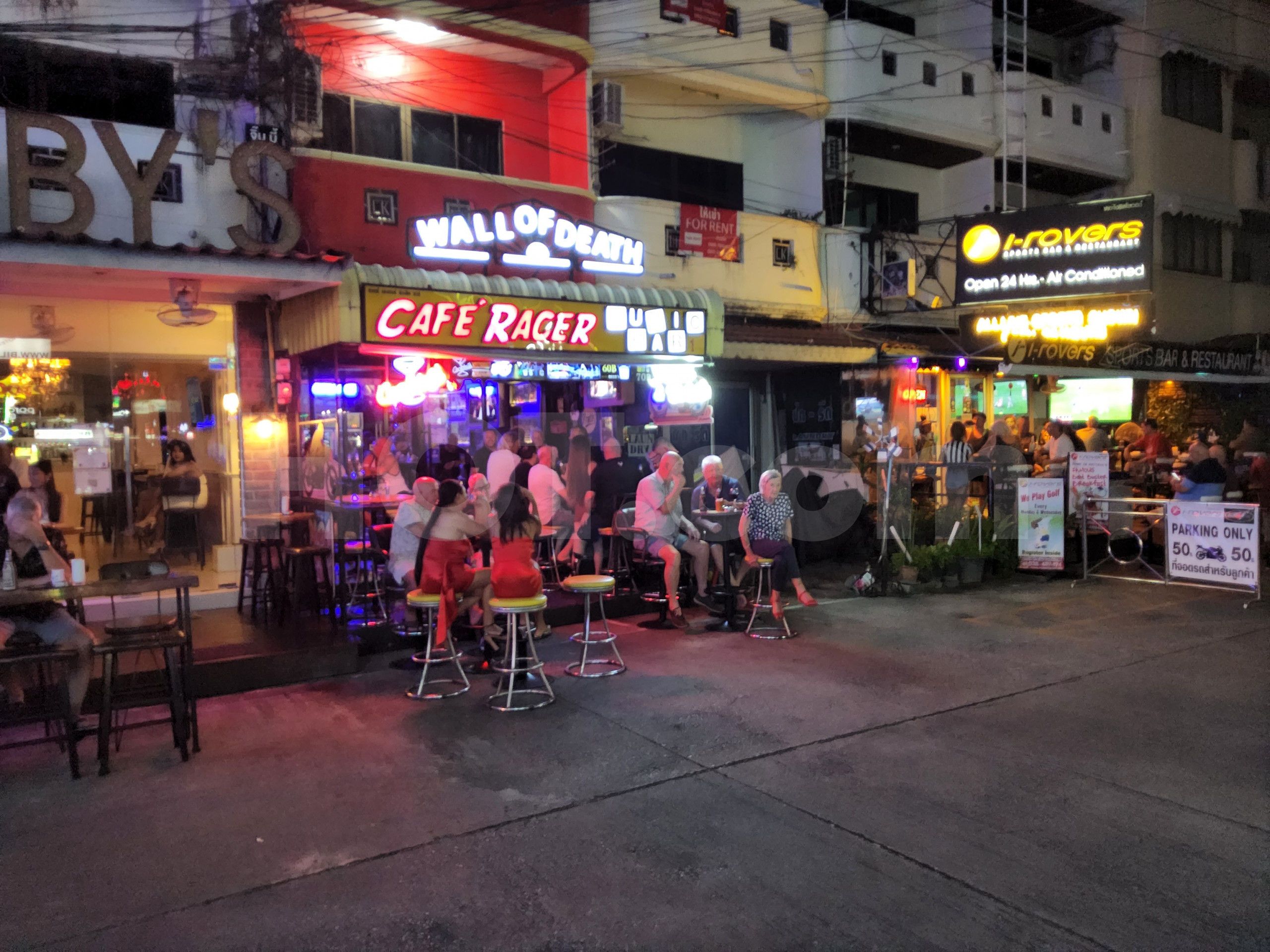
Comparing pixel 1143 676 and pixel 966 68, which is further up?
pixel 966 68

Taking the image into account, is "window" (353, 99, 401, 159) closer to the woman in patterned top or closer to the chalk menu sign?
the woman in patterned top

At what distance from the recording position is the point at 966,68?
16.8 m

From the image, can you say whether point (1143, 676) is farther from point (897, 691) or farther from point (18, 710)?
point (18, 710)

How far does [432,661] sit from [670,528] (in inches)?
128

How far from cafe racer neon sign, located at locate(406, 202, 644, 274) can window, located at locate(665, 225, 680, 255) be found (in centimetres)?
244

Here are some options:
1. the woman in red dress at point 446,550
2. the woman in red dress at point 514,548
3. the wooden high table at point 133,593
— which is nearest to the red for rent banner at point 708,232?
the woman in red dress at point 446,550

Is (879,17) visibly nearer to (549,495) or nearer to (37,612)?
(549,495)

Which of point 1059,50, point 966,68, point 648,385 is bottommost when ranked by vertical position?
point 648,385

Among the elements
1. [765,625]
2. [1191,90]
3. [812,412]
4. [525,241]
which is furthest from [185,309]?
[1191,90]

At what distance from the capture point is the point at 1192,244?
20453mm

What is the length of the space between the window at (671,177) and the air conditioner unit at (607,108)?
47 cm

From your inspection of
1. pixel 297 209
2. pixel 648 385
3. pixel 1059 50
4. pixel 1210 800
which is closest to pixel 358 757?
pixel 1210 800

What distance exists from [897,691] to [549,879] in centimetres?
378

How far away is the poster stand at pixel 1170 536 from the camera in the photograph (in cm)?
1022
